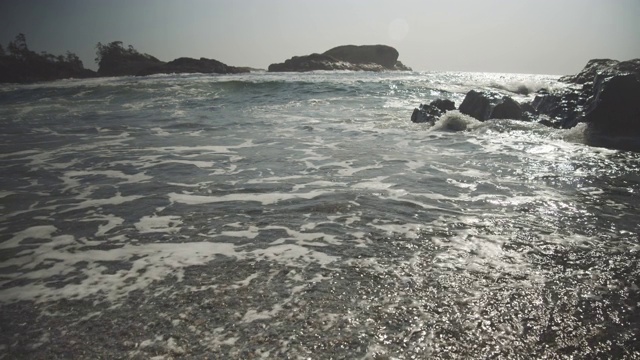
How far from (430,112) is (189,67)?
51600 mm

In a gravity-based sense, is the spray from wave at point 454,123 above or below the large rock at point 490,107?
below

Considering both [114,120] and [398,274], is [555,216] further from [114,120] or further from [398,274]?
[114,120]

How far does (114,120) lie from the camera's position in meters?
11.1

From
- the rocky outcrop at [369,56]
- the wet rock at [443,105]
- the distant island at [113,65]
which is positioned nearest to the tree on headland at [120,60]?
the distant island at [113,65]

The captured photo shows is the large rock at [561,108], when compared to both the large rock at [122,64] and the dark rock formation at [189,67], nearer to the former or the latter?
the dark rock formation at [189,67]

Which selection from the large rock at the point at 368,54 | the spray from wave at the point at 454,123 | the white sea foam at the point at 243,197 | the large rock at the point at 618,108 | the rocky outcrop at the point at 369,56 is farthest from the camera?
the large rock at the point at 368,54

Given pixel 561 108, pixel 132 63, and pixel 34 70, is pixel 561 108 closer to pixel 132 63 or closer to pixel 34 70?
Result: pixel 34 70

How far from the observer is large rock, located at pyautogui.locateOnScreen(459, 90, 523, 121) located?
10453 millimetres

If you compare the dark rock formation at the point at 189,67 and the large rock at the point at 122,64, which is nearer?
the dark rock formation at the point at 189,67

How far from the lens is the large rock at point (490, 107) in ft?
34.3

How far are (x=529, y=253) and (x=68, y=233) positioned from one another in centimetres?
425

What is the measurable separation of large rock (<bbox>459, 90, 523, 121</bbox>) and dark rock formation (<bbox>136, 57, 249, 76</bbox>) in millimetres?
48459

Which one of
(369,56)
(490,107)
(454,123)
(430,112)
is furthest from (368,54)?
(454,123)

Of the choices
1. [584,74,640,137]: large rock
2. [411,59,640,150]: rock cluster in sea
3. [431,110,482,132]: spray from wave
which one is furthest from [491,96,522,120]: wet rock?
[584,74,640,137]: large rock
